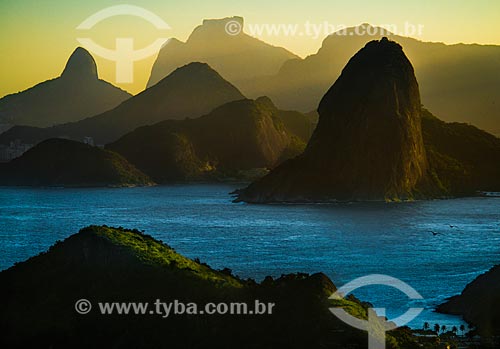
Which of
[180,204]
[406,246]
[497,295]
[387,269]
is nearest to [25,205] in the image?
[180,204]

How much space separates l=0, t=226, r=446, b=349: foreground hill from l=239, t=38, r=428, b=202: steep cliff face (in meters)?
138

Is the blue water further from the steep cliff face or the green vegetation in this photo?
the green vegetation

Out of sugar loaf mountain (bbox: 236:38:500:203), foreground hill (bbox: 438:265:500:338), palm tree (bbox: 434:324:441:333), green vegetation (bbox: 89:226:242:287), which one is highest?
sugar loaf mountain (bbox: 236:38:500:203)

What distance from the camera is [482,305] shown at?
49.5 m

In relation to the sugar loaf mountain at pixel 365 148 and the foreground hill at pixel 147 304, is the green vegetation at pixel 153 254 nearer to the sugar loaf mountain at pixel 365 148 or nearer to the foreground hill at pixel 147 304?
the foreground hill at pixel 147 304

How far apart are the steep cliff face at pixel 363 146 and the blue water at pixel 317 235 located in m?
8.39

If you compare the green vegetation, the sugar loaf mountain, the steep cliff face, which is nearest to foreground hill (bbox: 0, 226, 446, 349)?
the green vegetation

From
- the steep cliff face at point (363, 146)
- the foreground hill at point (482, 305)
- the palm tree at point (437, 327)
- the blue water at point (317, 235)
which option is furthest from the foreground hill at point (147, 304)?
the steep cliff face at point (363, 146)

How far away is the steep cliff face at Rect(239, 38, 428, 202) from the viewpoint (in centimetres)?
18138

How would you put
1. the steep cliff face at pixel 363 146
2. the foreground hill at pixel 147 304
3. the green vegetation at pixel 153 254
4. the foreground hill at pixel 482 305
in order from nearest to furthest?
the foreground hill at pixel 147 304 → the green vegetation at pixel 153 254 → the foreground hill at pixel 482 305 → the steep cliff face at pixel 363 146

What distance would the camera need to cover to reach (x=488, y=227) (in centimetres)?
12525

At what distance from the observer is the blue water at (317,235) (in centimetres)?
7525

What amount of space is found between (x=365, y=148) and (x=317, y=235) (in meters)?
75.0

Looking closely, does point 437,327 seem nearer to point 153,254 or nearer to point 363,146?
point 153,254
